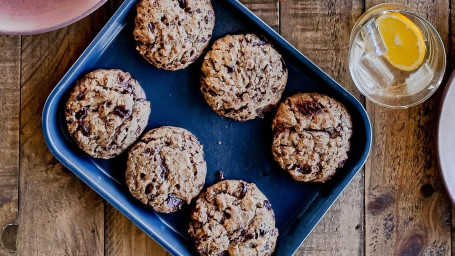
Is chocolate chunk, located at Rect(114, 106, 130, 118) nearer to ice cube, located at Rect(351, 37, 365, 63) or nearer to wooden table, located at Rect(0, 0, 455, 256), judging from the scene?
wooden table, located at Rect(0, 0, 455, 256)

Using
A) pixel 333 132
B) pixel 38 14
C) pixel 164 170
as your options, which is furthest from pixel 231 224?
pixel 38 14

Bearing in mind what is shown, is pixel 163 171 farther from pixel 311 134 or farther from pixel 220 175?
pixel 311 134

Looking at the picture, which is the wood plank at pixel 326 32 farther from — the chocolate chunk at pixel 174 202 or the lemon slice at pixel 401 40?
the chocolate chunk at pixel 174 202

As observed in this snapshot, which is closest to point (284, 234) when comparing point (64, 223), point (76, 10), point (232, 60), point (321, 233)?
point (321, 233)

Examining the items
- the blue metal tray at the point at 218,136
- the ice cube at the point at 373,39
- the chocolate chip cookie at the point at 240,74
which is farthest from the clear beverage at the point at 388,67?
the chocolate chip cookie at the point at 240,74

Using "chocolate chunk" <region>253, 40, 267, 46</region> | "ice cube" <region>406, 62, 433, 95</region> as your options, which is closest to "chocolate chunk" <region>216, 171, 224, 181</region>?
"chocolate chunk" <region>253, 40, 267, 46</region>

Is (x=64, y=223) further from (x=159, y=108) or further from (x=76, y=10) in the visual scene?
(x=76, y=10)

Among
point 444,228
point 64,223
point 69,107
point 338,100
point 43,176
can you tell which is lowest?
point 64,223
